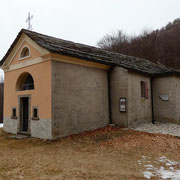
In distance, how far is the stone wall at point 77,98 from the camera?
Answer: 9133 millimetres

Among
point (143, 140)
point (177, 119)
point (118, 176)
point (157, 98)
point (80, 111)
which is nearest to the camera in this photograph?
point (118, 176)

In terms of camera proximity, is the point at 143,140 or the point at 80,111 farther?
the point at 80,111

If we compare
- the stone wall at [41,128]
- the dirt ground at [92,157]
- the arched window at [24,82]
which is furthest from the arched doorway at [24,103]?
the dirt ground at [92,157]

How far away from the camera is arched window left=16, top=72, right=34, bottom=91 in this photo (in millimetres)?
11214

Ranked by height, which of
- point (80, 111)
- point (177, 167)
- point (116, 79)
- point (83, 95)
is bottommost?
point (177, 167)

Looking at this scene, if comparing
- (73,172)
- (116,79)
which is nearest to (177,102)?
(116,79)

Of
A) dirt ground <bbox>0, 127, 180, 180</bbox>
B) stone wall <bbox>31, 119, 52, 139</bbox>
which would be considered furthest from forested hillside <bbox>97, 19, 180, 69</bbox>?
stone wall <bbox>31, 119, 52, 139</bbox>

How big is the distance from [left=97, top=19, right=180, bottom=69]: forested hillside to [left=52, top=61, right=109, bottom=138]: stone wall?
897 inches

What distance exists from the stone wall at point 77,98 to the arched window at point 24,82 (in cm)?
277

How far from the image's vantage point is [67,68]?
31.6 feet

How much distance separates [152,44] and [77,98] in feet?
98.1

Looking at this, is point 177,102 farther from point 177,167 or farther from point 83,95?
point 177,167

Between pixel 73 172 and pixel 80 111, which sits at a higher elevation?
pixel 80 111

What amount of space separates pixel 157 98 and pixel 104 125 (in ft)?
15.3
